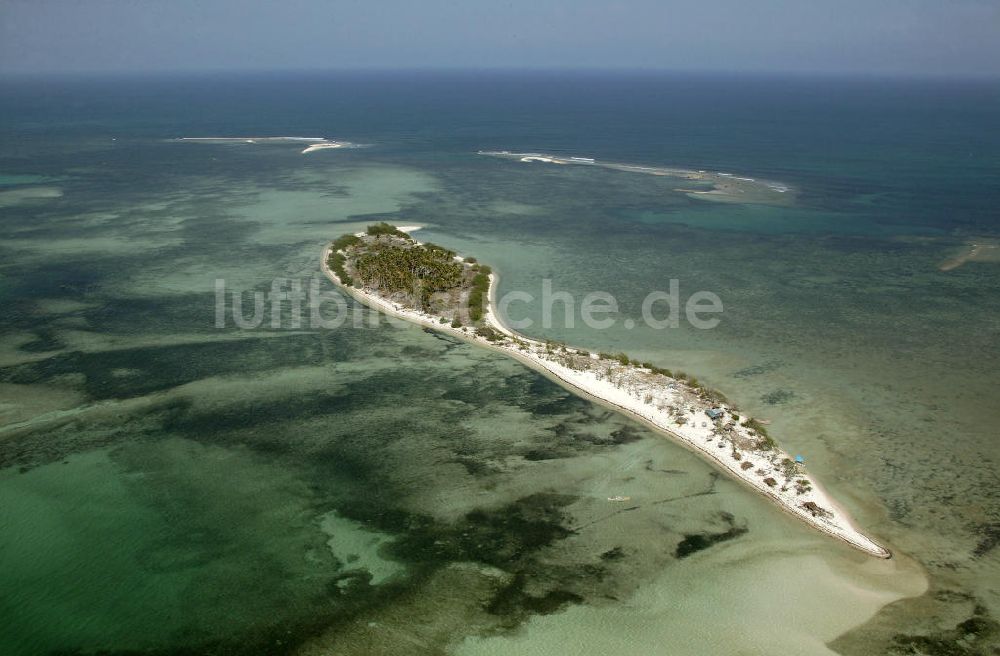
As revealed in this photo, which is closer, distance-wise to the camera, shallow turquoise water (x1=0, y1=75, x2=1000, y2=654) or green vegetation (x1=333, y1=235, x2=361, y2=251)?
shallow turquoise water (x1=0, y1=75, x2=1000, y2=654)

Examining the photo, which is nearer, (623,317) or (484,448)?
(484,448)

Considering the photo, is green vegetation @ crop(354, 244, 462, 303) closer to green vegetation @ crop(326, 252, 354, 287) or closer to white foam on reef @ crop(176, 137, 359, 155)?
green vegetation @ crop(326, 252, 354, 287)

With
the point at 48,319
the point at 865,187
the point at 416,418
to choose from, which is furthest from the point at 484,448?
the point at 865,187

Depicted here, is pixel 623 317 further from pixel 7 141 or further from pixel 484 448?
pixel 7 141

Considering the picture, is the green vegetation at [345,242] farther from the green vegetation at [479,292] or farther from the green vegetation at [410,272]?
the green vegetation at [479,292]

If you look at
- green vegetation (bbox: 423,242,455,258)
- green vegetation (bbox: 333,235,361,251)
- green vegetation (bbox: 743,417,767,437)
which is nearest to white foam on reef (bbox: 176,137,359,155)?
green vegetation (bbox: 333,235,361,251)

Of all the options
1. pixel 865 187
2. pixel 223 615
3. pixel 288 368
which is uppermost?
pixel 865 187

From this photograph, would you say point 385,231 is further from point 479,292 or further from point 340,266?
point 479,292

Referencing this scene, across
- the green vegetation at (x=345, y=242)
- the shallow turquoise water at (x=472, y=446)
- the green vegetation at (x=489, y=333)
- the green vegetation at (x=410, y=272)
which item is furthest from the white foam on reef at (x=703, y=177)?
the green vegetation at (x=489, y=333)

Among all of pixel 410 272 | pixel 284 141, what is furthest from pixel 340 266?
pixel 284 141
